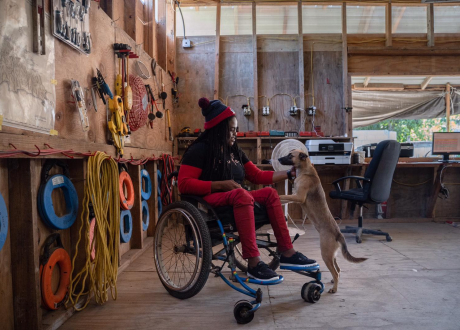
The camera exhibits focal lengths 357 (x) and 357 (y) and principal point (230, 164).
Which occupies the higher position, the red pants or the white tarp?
the white tarp

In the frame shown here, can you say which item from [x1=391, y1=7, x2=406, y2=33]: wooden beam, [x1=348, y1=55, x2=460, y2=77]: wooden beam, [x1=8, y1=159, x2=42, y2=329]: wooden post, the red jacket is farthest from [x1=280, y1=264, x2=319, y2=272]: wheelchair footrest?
[x1=391, y1=7, x2=406, y2=33]: wooden beam

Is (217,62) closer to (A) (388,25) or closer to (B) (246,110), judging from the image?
(B) (246,110)

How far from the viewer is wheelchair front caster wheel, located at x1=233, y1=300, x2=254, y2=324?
1864 millimetres

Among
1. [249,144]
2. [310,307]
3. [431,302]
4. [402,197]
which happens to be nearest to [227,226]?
[310,307]

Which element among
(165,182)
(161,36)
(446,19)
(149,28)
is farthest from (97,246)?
(446,19)

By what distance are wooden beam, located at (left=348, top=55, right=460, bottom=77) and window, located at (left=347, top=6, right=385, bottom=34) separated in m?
0.41

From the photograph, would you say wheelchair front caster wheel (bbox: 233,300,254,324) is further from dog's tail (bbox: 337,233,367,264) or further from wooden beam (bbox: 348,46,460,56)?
wooden beam (bbox: 348,46,460,56)

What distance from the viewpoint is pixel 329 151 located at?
4.57 metres

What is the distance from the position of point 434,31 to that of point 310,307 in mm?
4876

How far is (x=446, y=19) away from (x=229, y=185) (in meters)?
4.92

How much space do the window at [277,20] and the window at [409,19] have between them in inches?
56.3

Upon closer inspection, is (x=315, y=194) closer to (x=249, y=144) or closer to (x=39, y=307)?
(x=39, y=307)

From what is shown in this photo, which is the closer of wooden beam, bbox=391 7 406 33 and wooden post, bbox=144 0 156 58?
wooden post, bbox=144 0 156 58

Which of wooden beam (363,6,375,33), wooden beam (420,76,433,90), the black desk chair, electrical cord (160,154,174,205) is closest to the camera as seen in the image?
the black desk chair
